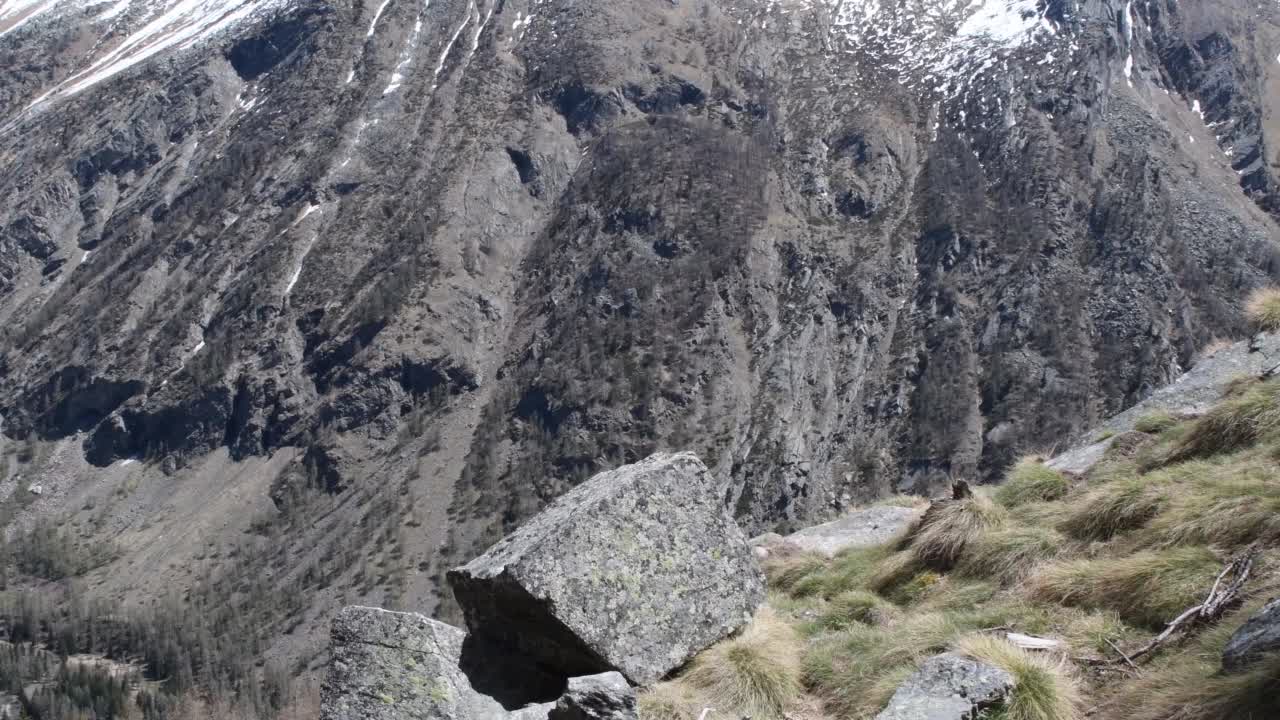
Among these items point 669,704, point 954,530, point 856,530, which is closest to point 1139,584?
point 954,530

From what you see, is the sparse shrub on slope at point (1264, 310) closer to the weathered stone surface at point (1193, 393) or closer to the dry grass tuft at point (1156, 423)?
the weathered stone surface at point (1193, 393)

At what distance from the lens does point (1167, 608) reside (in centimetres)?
733

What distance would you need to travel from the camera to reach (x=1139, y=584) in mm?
7711

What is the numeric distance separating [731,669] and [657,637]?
0.78 m

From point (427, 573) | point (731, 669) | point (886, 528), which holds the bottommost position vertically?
point (427, 573)

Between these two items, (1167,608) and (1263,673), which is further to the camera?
(1167,608)

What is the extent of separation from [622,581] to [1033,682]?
3619 mm

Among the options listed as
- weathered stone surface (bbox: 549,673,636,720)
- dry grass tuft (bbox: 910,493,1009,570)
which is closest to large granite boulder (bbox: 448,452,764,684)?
weathered stone surface (bbox: 549,673,636,720)

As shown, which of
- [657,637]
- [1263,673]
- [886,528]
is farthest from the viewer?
[886,528]

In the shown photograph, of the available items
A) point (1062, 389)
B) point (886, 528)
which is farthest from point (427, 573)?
point (886, 528)

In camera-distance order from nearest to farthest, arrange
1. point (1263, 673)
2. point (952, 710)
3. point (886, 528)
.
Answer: point (1263, 673), point (952, 710), point (886, 528)

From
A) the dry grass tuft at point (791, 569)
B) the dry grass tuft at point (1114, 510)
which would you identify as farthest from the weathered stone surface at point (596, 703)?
the dry grass tuft at point (1114, 510)

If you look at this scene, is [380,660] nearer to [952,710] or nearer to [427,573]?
[952,710]

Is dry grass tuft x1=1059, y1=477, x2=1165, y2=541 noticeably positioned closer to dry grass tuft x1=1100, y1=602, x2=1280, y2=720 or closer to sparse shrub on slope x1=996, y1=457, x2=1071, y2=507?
sparse shrub on slope x1=996, y1=457, x2=1071, y2=507
